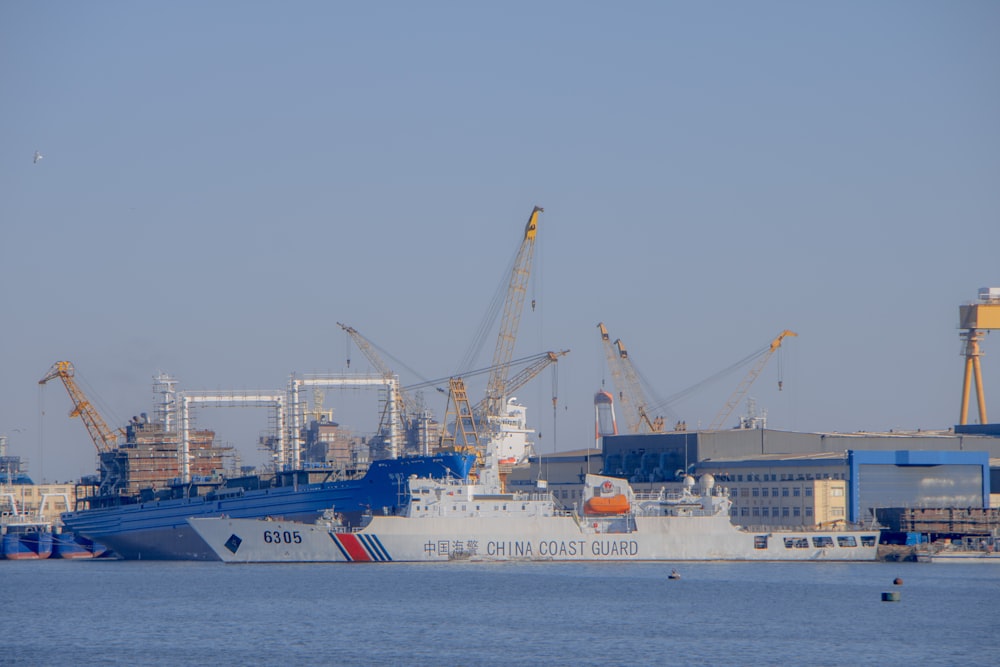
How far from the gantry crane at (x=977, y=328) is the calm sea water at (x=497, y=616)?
180ft

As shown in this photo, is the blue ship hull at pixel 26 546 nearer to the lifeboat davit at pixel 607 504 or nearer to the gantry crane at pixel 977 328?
the lifeboat davit at pixel 607 504

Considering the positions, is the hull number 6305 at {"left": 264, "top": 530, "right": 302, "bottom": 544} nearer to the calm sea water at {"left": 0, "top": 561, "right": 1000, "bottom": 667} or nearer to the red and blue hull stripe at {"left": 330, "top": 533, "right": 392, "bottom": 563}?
the calm sea water at {"left": 0, "top": 561, "right": 1000, "bottom": 667}

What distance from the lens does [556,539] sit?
88625 mm

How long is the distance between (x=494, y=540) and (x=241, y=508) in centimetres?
1944

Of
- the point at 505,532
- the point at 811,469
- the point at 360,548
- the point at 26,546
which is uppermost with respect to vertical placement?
the point at 811,469

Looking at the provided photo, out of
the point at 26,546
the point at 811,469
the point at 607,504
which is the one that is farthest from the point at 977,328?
the point at 26,546

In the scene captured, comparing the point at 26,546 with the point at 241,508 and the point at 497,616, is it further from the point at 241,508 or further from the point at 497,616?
the point at 497,616

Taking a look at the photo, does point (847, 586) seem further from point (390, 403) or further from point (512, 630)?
point (390, 403)

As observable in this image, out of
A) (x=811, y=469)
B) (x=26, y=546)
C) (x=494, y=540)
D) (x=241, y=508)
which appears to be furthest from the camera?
(x=26, y=546)

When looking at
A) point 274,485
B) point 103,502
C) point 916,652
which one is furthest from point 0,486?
point 916,652

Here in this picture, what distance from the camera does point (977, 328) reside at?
451 ft

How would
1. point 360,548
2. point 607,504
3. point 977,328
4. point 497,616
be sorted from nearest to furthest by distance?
point 497,616, point 360,548, point 607,504, point 977,328

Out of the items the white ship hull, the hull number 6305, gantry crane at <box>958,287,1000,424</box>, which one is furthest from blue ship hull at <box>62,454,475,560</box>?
gantry crane at <box>958,287,1000,424</box>

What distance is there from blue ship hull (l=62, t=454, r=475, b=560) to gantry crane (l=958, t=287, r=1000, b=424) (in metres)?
62.9
